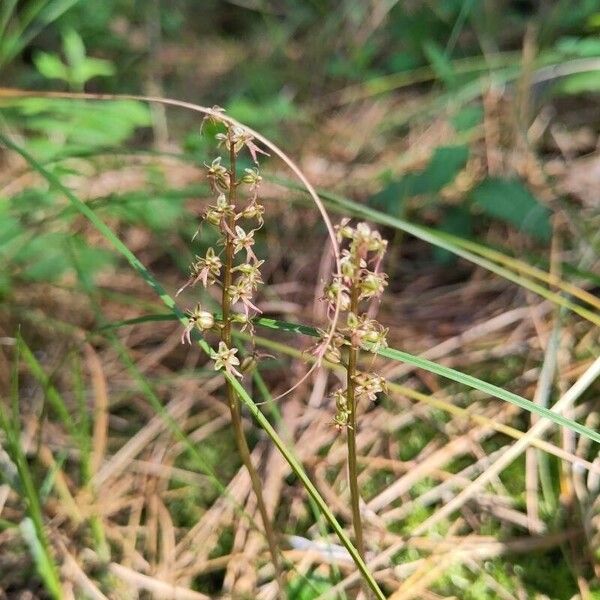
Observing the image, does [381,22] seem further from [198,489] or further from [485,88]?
[198,489]

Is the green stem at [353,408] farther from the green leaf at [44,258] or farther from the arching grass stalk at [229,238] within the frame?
the green leaf at [44,258]

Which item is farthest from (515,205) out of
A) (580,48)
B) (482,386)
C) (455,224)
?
(482,386)

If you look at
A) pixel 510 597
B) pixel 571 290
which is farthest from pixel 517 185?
pixel 510 597

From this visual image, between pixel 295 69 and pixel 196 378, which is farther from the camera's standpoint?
pixel 295 69

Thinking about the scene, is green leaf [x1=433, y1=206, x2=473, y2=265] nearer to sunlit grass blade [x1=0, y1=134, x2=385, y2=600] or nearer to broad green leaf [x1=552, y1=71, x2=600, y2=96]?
broad green leaf [x1=552, y1=71, x2=600, y2=96]

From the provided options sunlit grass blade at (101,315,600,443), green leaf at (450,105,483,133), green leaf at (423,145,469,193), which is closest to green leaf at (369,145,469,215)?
green leaf at (423,145,469,193)
